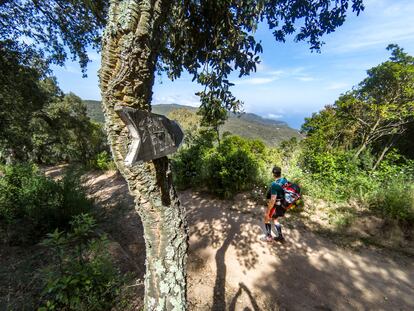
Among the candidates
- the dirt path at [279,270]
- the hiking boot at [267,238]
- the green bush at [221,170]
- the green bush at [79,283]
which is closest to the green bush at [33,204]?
the dirt path at [279,270]

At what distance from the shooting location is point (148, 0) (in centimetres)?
117

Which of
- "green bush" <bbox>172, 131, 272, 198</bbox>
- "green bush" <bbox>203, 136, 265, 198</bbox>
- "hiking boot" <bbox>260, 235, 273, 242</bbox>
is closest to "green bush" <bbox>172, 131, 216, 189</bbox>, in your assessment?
"green bush" <bbox>172, 131, 272, 198</bbox>

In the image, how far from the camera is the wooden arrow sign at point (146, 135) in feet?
2.94

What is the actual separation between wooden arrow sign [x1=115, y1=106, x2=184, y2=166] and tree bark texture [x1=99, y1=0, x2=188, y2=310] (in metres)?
0.17

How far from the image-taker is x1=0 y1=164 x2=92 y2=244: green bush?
377cm

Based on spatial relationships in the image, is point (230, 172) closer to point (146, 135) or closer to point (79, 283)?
point (79, 283)

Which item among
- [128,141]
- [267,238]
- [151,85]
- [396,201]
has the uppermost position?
[151,85]

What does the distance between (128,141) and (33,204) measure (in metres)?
4.19

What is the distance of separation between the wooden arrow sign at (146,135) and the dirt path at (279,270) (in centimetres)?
292

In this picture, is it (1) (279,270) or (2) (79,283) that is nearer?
(2) (79,283)

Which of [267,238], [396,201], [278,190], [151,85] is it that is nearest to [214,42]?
[151,85]

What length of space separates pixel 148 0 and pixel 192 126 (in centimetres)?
1466

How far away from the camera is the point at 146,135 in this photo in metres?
1.01

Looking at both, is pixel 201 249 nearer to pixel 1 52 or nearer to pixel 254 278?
pixel 254 278
